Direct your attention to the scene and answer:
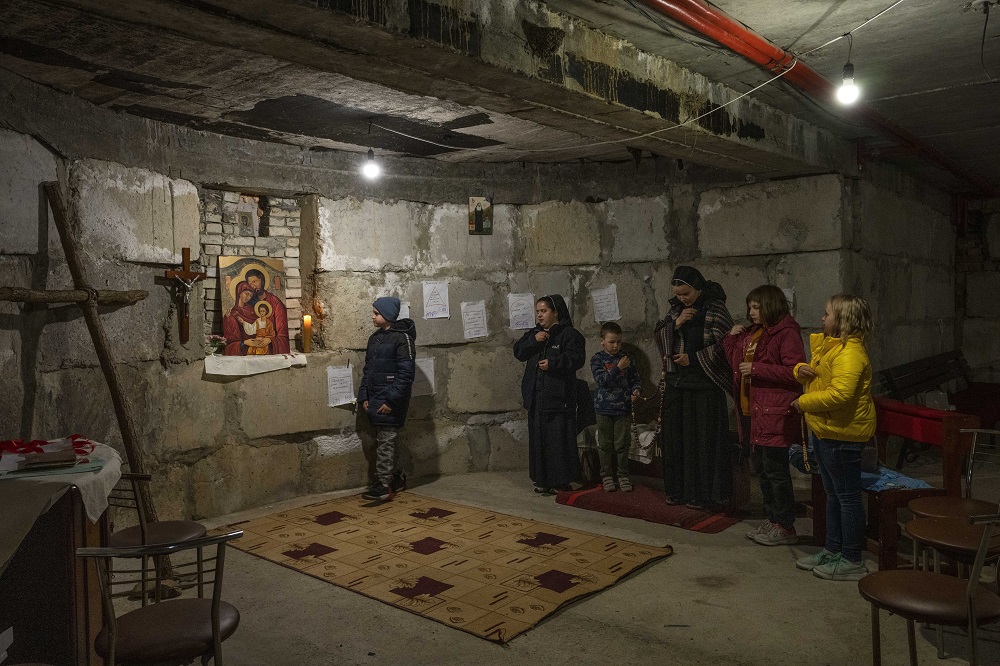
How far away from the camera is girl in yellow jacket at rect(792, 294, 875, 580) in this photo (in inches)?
152

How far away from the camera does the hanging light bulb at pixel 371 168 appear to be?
19.3ft

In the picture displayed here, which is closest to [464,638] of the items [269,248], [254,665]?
[254,665]

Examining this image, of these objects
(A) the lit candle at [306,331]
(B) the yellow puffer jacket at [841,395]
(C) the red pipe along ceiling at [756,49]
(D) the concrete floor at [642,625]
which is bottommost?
(D) the concrete floor at [642,625]

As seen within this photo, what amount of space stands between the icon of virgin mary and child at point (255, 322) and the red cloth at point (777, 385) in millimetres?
3538

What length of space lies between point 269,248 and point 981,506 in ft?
16.6

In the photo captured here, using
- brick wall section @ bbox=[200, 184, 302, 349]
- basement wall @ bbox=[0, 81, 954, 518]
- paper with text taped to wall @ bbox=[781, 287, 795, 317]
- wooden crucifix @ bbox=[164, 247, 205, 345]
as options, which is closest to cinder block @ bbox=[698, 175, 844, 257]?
basement wall @ bbox=[0, 81, 954, 518]

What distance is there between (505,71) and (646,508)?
130 inches

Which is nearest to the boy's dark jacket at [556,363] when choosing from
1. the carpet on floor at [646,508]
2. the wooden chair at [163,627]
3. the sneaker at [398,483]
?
the carpet on floor at [646,508]

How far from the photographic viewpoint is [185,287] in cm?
524

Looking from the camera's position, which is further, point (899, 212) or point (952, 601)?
point (899, 212)

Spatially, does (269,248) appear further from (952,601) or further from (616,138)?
(952,601)

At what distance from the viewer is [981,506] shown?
350 cm

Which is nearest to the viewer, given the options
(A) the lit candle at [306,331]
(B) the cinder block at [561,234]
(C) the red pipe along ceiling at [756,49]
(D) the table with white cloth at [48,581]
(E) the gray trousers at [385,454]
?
(D) the table with white cloth at [48,581]

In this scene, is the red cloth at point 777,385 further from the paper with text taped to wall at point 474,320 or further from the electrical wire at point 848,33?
the paper with text taped to wall at point 474,320
